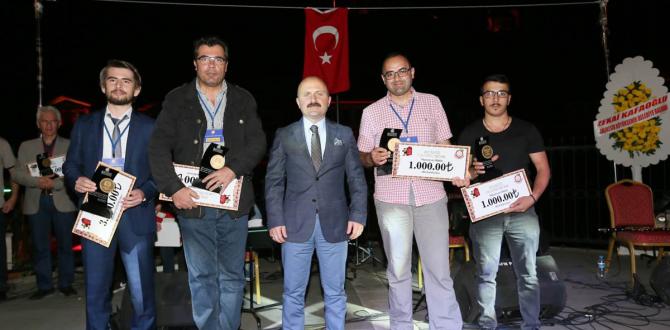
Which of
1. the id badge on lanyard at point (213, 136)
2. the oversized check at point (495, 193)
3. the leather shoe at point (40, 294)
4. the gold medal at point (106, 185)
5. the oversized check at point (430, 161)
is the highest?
the id badge on lanyard at point (213, 136)

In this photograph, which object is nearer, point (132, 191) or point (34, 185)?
point (132, 191)

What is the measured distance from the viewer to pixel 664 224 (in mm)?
6594

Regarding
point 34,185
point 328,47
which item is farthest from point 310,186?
point 328,47

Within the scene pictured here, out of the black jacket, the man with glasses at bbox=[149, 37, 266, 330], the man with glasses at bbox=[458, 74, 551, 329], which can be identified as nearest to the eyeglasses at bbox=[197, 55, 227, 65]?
the man with glasses at bbox=[149, 37, 266, 330]

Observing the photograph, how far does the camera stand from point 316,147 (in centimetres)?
337

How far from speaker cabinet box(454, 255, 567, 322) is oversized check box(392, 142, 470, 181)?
1.05 metres

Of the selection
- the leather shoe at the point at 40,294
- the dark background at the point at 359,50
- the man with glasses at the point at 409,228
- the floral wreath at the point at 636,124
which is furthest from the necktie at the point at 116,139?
the dark background at the point at 359,50

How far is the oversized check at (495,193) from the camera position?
3.67 meters

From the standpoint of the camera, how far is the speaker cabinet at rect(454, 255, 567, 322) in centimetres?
400

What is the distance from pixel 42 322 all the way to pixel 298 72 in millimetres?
10687

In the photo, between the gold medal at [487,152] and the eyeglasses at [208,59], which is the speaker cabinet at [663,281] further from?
the eyeglasses at [208,59]

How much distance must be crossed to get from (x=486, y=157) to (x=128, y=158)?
7.97 feet

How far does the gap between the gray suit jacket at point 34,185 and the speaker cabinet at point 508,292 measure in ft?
13.7

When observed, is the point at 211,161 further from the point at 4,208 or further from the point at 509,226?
the point at 4,208
